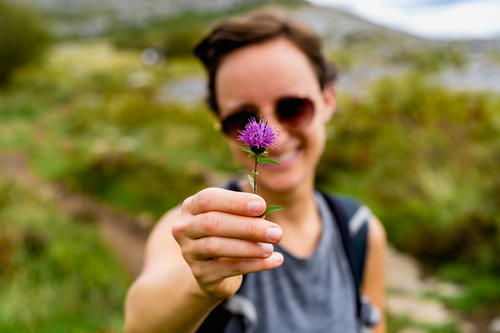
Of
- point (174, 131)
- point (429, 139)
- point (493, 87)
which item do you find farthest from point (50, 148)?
point (493, 87)

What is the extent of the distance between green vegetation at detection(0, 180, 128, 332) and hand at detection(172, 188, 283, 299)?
3.20m

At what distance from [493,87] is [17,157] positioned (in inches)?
663

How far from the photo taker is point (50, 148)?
13406mm

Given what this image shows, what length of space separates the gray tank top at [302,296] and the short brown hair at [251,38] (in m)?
0.97

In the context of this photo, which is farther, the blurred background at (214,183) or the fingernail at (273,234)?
the blurred background at (214,183)

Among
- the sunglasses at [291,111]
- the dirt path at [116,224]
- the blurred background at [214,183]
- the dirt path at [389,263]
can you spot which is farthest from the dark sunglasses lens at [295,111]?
the dirt path at [116,224]

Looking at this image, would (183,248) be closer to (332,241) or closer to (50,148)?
(332,241)

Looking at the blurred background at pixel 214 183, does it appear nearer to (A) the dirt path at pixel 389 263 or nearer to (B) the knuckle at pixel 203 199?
→ (A) the dirt path at pixel 389 263

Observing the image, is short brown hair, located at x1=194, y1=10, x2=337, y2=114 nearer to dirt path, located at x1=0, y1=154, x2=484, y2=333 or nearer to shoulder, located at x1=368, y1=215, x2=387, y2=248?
shoulder, located at x1=368, y1=215, x2=387, y2=248

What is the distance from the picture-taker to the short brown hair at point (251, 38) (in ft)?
6.35

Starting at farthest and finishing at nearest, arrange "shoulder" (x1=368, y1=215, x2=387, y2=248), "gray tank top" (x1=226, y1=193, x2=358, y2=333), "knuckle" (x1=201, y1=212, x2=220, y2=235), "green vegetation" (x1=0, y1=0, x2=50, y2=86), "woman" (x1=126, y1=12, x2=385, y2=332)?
"green vegetation" (x1=0, y1=0, x2=50, y2=86), "shoulder" (x1=368, y1=215, x2=387, y2=248), "gray tank top" (x1=226, y1=193, x2=358, y2=333), "woman" (x1=126, y1=12, x2=385, y2=332), "knuckle" (x1=201, y1=212, x2=220, y2=235)

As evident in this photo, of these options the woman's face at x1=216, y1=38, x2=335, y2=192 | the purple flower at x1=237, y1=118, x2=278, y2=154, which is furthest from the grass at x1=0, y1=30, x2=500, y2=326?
the purple flower at x1=237, y1=118, x2=278, y2=154

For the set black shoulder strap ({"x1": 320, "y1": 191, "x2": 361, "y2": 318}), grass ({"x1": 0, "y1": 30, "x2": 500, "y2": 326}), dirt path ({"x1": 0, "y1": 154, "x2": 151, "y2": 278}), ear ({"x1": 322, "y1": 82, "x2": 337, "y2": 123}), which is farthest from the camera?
dirt path ({"x1": 0, "y1": 154, "x2": 151, "y2": 278})

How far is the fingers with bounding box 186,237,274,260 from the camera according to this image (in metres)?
0.87
